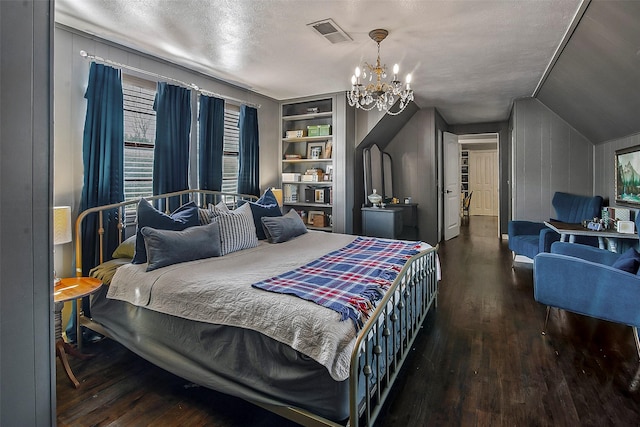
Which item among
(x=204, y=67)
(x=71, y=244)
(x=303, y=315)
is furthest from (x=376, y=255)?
(x=204, y=67)

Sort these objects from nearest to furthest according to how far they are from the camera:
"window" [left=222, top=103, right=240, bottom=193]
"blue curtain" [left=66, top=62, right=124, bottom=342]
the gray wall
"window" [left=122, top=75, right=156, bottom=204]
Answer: the gray wall → "blue curtain" [left=66, top=62, right=124, bottom=342] → "window" [left=122, top=75, right=156, bottom=204] → "window" [left=222, top=103, right=240, bottom=193]

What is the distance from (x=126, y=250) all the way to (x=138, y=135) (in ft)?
3.73

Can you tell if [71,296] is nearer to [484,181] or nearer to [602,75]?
[602,75]

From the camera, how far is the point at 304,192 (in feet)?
18.2

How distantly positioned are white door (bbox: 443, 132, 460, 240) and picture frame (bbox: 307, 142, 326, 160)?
8.89 ft

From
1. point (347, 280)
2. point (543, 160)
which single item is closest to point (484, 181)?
point (543, 160)

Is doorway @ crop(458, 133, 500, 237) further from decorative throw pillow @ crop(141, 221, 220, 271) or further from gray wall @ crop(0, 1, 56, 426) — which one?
gray wall @ crop(0, 1, 56, 426)

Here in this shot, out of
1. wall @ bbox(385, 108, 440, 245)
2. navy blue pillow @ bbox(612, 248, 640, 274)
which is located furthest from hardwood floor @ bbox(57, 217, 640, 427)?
wall @ bbox(385, 108, 440, 245)

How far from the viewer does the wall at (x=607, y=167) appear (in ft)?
13.1

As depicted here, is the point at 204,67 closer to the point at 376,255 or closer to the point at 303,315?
the point at 376,255

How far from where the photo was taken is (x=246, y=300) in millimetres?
1888

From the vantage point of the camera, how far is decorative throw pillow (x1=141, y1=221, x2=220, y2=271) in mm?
2436

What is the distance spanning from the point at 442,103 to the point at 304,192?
262 cm

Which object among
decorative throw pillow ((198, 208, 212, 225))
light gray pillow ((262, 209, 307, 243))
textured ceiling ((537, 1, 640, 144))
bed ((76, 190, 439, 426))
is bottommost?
bed ((76, 190, 439, 426))
